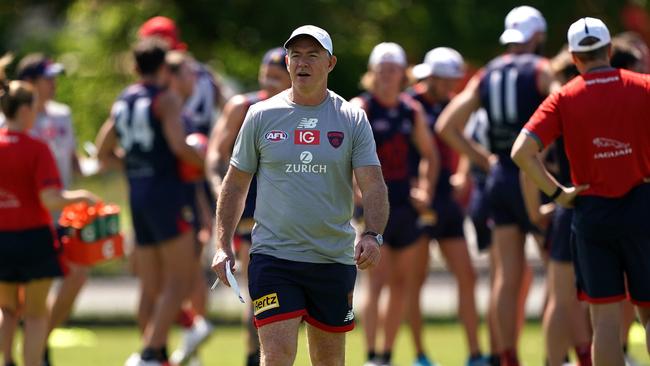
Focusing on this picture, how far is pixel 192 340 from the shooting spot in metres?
12.2

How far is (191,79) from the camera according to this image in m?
12.6

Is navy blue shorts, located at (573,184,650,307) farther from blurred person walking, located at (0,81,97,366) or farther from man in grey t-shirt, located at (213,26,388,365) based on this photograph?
blurred person walking, located at (0,81,97,366)

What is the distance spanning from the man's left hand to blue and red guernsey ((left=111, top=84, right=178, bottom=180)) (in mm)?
4266

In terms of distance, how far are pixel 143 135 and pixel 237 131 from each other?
0.99m

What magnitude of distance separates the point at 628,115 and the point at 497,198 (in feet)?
8.91

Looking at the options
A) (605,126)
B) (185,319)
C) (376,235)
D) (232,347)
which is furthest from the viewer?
(232,347)

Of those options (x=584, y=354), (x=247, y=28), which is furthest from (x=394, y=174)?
(x=247, y=28)

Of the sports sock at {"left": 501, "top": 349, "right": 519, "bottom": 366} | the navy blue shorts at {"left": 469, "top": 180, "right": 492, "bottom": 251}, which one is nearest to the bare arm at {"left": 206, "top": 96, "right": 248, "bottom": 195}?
the navy blue shorts at {"left": 469, "top": 180, "right": 492, "bottom": 251}

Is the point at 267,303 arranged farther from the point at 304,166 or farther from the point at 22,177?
the point at 22,177

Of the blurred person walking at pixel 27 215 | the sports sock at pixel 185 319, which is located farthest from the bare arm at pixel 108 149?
the blurred person walking at pixel 27 215

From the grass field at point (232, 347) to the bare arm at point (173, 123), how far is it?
8.01ft

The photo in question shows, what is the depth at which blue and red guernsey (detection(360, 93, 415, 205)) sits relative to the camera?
38.5 ft

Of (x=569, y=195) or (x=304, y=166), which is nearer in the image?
(x=304, y=166)

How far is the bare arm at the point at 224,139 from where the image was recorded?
1071 cm
